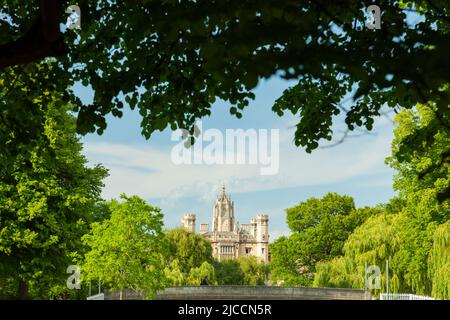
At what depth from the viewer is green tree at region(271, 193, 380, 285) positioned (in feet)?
174

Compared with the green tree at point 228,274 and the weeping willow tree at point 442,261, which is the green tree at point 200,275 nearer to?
the green tree at point 228,274

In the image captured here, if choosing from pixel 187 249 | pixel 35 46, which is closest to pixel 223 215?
pixel 187 249

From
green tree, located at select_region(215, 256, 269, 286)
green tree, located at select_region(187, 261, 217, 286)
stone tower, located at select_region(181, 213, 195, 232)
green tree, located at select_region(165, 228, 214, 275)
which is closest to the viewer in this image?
green tree, located at select_region(187, 261, 217, 286)

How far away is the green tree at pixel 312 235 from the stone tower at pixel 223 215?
348 ft

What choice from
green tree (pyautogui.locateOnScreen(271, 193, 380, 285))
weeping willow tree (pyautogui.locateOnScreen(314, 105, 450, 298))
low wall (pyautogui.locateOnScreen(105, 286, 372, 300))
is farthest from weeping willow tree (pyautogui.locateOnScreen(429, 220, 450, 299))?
green tree (pyautogui.locateOnScreen(271, 193, 380, 285))

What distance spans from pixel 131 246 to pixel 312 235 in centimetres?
2888

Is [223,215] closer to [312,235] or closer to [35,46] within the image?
[312,235]

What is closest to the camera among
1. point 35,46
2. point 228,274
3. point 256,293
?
point 35,46

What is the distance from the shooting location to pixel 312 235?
53219mm

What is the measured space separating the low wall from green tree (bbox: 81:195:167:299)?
1180cm

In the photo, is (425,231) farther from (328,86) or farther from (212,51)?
(212,51)

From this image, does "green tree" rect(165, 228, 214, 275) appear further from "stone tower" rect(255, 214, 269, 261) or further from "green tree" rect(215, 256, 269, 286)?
"stone tower" rect(255, 214, 269, 261)

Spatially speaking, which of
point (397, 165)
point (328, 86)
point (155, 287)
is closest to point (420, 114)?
point (397, 165)
